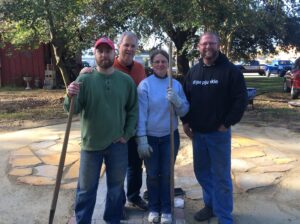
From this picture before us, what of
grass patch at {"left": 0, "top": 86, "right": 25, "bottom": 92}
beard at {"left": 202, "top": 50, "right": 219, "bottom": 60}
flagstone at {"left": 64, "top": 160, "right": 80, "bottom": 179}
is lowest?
flagstone at {"left": 64, "top": 160, "right": 80, "bottom": 179}

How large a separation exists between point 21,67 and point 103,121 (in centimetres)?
1692

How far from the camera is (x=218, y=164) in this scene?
3.76 m

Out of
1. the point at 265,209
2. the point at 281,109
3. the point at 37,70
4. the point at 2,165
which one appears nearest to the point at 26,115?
the point at 2,165

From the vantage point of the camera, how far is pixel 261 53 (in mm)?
23547

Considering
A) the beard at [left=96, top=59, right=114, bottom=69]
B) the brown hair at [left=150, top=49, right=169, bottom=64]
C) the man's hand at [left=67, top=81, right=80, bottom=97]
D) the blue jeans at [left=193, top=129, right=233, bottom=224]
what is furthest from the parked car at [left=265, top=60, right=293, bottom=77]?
the man's hand at [left=67, top=81, right=80, bottom=97]

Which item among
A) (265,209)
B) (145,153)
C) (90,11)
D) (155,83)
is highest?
(90,11)

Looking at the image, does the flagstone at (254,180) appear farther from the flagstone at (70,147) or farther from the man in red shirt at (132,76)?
the flagstone at (70,147)

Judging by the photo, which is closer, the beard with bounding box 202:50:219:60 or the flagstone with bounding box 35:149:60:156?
the beard with bounding box 202:50:219:60

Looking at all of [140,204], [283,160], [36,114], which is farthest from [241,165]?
[36,114]

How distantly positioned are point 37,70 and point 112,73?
16628mm

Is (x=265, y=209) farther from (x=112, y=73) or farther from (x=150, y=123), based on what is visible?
(x=112, y=73)

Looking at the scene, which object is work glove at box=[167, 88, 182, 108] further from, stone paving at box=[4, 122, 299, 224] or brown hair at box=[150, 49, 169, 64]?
stone paving at box=[4, 122, 299, 224]

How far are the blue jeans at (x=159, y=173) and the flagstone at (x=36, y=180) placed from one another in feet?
5.77

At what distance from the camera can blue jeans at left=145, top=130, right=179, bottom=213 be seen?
3.76m
